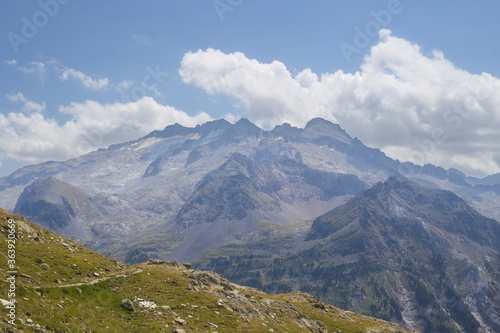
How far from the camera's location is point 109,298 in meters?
63.3

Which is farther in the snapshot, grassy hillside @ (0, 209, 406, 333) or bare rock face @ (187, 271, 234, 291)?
bare rock face @ (187, 271, 234, 291)

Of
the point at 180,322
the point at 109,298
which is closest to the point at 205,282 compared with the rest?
the point at 180,322

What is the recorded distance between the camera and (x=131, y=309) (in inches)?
2420

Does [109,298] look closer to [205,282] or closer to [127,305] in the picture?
[127,305]

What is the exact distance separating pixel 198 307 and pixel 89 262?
23613 millimetres

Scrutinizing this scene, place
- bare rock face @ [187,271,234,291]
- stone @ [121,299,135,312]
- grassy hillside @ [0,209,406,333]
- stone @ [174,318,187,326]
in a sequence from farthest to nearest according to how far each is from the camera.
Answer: bare rock face @ [187,271,234,291] < stone @ [121,299,135,312] < stone @ [174,318,187,326] < grassy hillside @ [0,209,406,333]

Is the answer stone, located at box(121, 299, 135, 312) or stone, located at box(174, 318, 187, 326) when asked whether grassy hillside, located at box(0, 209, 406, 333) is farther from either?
stone, located at box(121, 299, 135, 312)

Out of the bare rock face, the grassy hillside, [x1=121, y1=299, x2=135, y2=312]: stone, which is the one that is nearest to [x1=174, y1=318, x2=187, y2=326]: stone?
the grassy hillside

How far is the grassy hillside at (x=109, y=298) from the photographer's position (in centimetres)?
4816

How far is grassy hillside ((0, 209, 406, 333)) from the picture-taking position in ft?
158

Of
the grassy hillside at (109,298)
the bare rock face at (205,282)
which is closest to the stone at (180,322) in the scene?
the grassy hillside at (109,298)

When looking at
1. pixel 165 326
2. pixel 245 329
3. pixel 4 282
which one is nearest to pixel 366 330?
pixel 245 329

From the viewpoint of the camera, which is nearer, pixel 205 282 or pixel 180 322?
pixel 180 322

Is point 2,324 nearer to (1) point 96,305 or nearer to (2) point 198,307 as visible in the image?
(1) point 96,305
